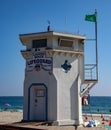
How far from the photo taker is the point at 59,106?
18984 millimetres

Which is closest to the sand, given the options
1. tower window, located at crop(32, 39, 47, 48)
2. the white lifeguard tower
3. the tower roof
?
the white lifeguard tower

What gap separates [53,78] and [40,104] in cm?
189

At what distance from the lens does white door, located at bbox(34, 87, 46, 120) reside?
19406 mm

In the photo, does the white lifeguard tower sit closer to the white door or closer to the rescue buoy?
the white door

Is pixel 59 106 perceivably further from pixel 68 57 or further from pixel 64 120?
pixel 68 57

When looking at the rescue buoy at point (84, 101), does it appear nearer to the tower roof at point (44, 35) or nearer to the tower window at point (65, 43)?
the tower window at point (65, 43)

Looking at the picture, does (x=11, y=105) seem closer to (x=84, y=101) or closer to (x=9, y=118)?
(x=9, y=118)

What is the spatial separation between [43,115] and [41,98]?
107 cm

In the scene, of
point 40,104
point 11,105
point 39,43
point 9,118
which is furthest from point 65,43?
point 11,105

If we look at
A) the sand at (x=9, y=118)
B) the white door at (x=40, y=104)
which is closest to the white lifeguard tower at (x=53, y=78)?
the white door at (x=40, y=104)

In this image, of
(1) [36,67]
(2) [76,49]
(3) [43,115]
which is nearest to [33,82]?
(1) [36,67]

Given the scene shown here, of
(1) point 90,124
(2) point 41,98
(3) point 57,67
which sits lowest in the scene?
(1) point 90,124

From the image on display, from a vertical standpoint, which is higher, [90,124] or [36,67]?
[36,67]

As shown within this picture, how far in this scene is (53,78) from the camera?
62.8 feet
